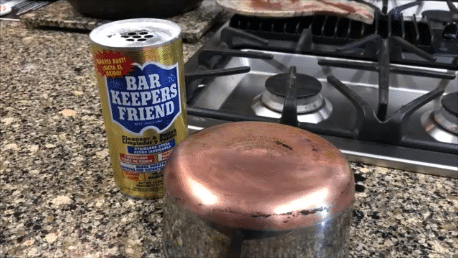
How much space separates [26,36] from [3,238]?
2.02 feet

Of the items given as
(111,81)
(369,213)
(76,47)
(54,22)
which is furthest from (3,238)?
(54,22)

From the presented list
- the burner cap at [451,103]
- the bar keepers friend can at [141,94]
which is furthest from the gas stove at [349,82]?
the bar keepers friend can at [141,94]

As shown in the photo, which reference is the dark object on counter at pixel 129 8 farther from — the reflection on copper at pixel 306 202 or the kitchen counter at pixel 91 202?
the reflection on copper at pixel 306 202

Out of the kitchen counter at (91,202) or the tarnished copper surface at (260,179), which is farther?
the kitchen counter at (91,202)

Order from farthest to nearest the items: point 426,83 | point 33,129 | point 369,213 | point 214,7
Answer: point 214,7, point 426,83, point 33,129, point 369,213

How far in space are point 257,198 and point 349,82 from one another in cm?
53

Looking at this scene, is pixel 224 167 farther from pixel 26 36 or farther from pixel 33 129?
pixel 26 36

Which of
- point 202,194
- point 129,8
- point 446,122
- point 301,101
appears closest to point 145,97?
point 202,194

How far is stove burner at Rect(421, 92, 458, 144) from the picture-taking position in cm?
57

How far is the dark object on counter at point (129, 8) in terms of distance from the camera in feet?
2.92

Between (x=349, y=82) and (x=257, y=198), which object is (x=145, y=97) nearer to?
(x=257, y=198)

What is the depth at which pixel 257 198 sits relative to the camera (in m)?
0.32

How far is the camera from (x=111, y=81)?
0.41m

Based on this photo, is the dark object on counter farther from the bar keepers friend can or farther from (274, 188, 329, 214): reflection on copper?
(274, 188, 329, 214): reflection on copper
